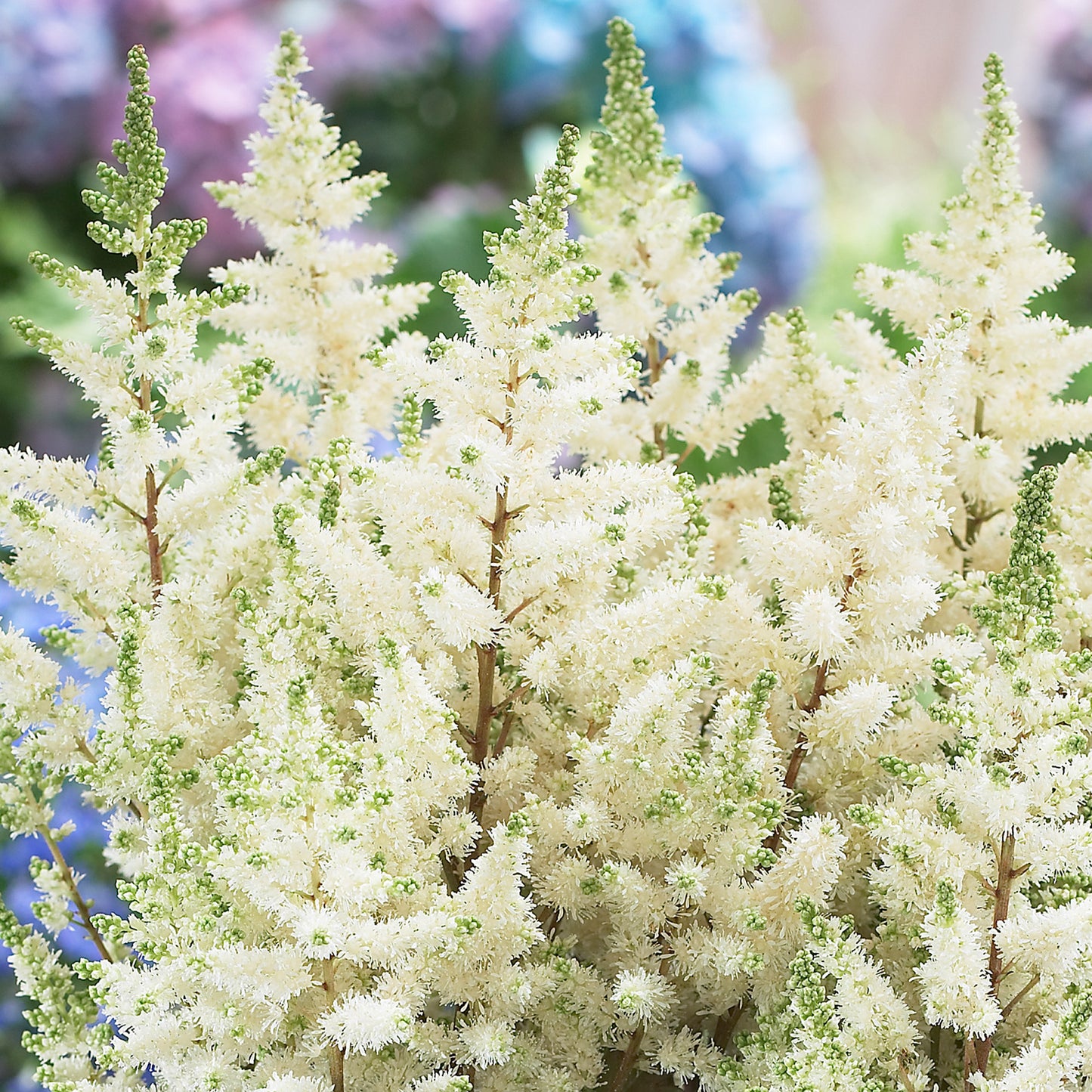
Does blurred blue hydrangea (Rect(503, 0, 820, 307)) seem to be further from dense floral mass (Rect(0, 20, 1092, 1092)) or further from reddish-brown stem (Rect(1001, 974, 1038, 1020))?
reddish-brown stem (Rect(1001, 974, 1038, 1020))

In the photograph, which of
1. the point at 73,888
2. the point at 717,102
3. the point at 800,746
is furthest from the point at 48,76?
the point at 800,746

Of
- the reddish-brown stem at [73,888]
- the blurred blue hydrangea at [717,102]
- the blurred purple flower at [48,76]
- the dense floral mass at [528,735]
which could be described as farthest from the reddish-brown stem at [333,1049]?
the blurred purple flower at [48,76]

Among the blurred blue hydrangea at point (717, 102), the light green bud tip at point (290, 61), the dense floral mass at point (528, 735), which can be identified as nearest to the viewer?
the dense floral mass at point (528, 735)

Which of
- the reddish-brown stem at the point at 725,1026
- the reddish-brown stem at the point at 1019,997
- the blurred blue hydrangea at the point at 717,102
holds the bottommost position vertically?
the reddish-brown stem at the point at 1019,997

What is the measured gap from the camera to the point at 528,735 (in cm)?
49

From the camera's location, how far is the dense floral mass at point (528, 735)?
0.39 metres

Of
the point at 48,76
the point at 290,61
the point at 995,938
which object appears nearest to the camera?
the point at 995,938

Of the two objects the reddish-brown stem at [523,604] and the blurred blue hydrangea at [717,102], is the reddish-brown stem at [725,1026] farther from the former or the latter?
the blurred blue hydrangea at [717,102]

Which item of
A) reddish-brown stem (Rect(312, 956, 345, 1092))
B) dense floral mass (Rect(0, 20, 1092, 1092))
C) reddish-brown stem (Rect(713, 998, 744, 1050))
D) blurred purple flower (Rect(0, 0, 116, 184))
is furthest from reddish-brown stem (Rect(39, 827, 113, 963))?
blurred purple flower (Rect(0, 0, 116, 184))

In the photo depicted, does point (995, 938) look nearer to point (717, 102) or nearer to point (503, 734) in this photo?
point (503, 734)

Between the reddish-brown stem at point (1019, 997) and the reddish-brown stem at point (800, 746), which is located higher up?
the reddish-brown stem at point (800, 746)

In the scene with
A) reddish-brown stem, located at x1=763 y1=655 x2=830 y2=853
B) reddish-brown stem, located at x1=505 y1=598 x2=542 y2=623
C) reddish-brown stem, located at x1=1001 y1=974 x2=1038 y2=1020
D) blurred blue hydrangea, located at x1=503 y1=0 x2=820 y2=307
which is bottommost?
reddish-brown stem, located at x1=1001 y1=974 x2=1038 y2=1020

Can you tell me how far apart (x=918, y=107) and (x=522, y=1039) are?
2.86 m

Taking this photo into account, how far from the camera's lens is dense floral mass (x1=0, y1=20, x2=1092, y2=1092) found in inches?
15.3
